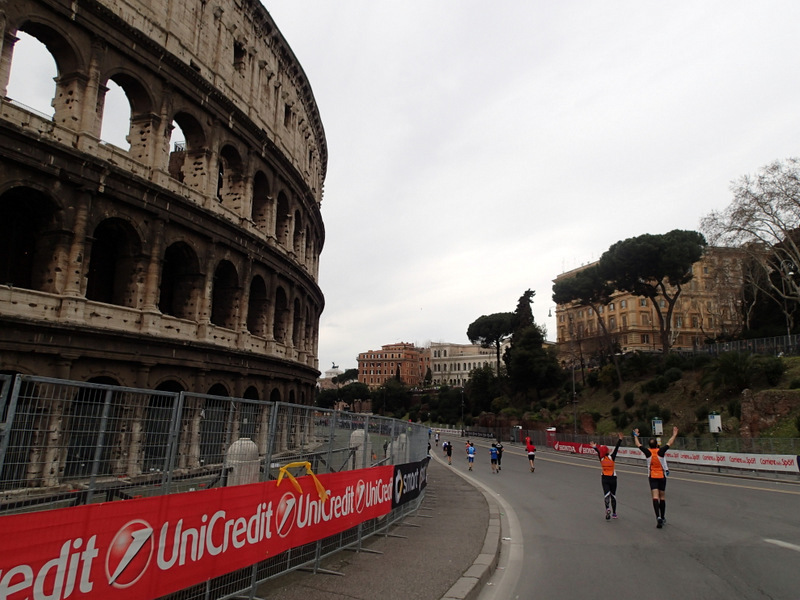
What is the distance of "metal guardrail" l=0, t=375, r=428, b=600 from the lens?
3900 mm

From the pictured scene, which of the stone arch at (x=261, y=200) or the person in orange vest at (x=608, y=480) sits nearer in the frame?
the person in orange vest at (x=608, y=480)

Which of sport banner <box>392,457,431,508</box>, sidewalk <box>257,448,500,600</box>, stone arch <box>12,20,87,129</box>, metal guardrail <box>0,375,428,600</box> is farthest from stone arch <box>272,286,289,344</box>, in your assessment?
metal guardrail <box>0,375,428,600</box>

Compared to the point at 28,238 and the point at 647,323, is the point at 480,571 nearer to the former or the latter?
the point at 28,238

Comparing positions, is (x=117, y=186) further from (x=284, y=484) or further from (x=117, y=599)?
(x=117, y=599)

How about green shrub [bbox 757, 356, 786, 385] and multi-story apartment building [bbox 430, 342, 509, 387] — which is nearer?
green shrub [bbox 757, 356, 786, 385]

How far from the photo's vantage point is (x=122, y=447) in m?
4.58

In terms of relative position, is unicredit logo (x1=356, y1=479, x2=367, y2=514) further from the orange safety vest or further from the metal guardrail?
the orange safety vest

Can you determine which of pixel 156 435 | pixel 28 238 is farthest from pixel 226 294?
pixel 156 435

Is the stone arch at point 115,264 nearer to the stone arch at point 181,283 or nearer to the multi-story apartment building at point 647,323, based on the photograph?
the stone arch at point 181,283

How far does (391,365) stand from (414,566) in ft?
470

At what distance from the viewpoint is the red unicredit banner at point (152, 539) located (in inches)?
132

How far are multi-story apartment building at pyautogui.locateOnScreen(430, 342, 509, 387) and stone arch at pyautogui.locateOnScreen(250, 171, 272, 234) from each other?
374 ft

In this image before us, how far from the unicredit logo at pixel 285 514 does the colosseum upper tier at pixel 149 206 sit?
11.7 meters

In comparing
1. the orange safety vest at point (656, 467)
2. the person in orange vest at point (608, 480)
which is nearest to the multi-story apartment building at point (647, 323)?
the person in orange vest at point (608, 480)
